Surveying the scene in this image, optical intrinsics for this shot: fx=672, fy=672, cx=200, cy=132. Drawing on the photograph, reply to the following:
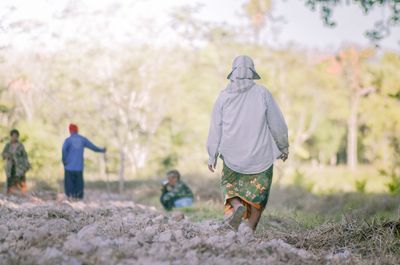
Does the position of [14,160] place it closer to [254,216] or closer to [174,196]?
[174,196]

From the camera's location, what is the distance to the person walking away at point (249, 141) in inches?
277

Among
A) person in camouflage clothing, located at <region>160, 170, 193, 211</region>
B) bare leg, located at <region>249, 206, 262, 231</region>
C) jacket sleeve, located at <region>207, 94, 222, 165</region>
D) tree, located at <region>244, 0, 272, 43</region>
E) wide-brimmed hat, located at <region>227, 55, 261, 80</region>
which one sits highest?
tree, located at <region>244, 0, 272, 43</region>

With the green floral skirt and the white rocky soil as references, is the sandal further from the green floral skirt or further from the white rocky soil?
the green floral skirt

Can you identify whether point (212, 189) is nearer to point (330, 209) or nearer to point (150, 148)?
point (330, 209)

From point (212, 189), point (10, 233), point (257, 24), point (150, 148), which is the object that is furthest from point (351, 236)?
point (150, 148)

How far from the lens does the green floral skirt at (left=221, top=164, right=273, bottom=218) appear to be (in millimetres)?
7023

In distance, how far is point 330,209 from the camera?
607 inches

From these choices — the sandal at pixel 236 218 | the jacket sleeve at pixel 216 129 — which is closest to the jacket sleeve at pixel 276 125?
the jacket sleeve at pixel 216 129

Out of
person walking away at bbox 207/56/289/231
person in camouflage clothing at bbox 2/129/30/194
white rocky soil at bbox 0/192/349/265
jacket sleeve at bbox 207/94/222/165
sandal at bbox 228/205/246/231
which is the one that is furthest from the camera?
person in camouflage clothing at bbox 2/129/30/194

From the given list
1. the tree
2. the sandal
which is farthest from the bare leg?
the tree

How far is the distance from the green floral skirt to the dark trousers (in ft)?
27.5

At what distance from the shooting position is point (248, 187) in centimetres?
704

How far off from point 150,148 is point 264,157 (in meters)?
26.2

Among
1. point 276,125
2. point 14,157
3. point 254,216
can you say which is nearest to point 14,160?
point 14,157
